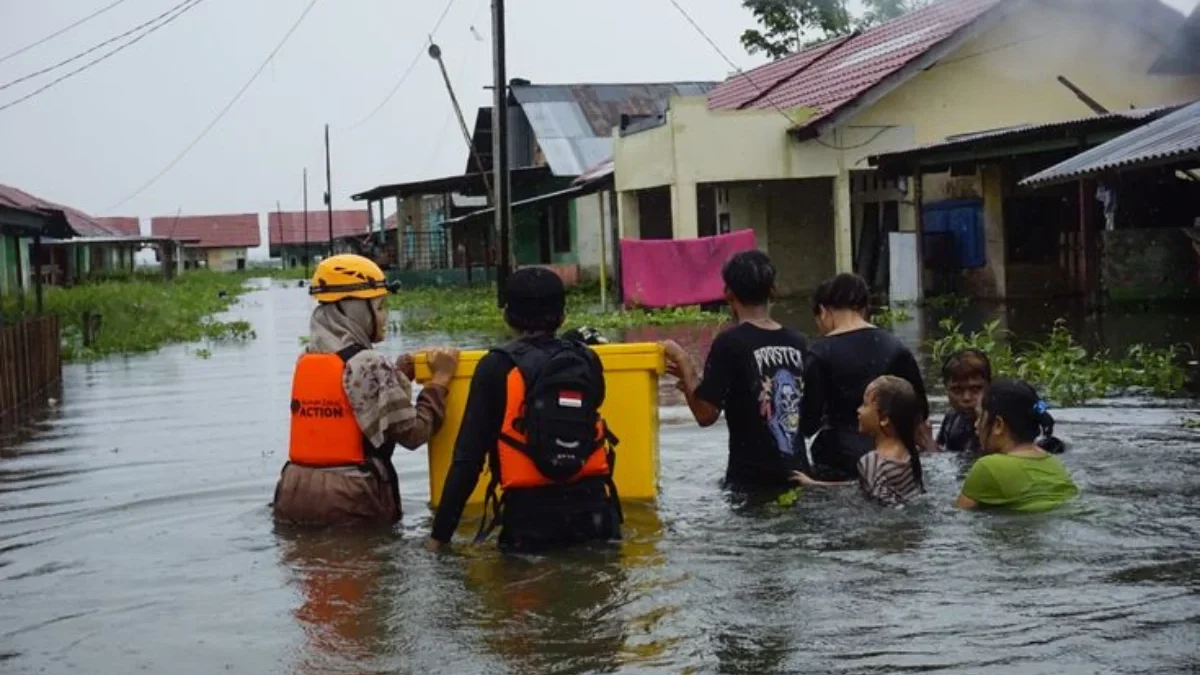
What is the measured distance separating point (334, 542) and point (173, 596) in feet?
2.90

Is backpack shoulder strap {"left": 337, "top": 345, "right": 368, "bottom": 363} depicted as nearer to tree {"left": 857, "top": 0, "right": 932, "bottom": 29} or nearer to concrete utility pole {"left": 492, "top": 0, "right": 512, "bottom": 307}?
concrete utility pole {"left": 492, "top": 0, "right": 512, "bottom": 307}

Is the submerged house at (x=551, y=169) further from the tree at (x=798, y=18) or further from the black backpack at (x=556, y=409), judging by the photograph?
the black backpack at (x=556, y=409)

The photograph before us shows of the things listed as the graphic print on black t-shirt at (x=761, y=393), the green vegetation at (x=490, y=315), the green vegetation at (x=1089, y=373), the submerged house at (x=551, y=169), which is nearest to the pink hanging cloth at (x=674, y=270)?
the green vegetation at (x=490, y=315)

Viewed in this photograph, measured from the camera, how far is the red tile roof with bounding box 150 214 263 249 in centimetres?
12300

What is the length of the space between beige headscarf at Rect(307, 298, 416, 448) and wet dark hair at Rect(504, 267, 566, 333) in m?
0.85

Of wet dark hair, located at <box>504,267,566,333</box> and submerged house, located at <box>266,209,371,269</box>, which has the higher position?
submerged house, located at <box>266,209,371,269</box>

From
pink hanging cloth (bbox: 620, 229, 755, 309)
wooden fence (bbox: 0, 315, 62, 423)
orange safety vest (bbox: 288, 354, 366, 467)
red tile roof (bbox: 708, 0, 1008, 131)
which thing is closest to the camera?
orange safety vest (bbox: 288, 354, 366, 467)

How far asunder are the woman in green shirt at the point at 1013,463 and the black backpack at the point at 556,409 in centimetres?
218

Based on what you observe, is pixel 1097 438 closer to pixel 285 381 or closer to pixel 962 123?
pixel 285 381

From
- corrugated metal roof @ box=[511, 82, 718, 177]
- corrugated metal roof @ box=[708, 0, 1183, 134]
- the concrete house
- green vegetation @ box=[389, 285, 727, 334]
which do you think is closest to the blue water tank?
the concrete house

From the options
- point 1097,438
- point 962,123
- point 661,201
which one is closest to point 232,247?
point 661,201

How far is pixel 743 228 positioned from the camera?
109ft

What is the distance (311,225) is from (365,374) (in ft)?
394

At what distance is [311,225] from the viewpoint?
124812 millimetres
